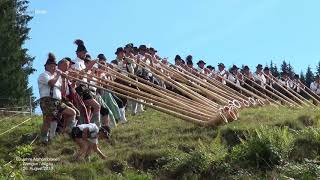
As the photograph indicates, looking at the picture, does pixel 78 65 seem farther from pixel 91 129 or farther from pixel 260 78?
pixel 260 78

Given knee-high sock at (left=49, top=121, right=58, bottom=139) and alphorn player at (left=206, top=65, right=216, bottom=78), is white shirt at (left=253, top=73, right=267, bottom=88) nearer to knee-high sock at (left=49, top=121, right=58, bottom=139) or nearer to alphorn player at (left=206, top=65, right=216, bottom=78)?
alphorn player at (left=206, top=65, right=216, bottom=78)

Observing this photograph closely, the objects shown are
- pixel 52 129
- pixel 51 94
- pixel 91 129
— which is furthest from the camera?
pixel 52 129

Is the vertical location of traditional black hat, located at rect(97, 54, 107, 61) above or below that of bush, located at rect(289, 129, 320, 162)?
above

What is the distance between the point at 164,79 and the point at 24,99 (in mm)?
18782

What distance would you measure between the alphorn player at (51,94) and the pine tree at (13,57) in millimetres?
20046

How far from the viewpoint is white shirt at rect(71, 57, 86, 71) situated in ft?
43.4

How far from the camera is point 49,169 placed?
1042 cm

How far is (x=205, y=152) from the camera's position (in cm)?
993

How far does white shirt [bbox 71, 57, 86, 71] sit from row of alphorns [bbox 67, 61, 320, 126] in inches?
12.8

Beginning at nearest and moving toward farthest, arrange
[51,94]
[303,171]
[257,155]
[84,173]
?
[303,171]
[257,155]
[84,173]
[51,94]

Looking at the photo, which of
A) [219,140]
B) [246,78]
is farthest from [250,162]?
[246,78]

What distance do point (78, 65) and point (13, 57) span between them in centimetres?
2215

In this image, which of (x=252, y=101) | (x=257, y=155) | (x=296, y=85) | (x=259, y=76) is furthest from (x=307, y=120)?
(x=296, y=85)

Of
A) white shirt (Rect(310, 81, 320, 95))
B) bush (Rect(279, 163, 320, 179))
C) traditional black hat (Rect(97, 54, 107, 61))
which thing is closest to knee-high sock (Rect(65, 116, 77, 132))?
traditional black hat (Rect(97, 54, 107, 61))
